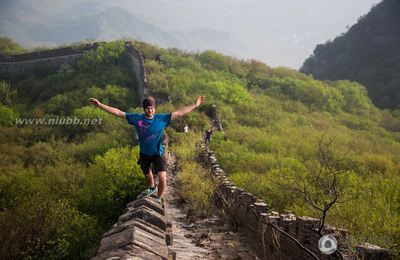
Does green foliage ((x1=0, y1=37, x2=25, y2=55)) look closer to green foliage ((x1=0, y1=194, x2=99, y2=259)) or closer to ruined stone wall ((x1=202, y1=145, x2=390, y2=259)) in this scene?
green foliage ((x1=0, y1=194, x2=99, y2=259))

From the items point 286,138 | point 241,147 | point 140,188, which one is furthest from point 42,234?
point 286,138

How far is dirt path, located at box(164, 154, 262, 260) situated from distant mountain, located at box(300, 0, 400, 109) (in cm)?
4415

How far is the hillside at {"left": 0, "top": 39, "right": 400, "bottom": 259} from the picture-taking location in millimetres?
11734

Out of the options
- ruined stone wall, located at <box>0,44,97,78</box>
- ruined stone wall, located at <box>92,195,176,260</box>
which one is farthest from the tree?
ruined stone wall, located at <box>0,44,97,78</box>

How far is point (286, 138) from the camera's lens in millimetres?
24406

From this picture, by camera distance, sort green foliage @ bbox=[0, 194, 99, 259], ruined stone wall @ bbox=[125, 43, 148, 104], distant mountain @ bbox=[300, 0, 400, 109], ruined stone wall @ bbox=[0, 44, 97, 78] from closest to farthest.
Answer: green foliage @ bbox=[0, 194, 99, 259]
ruined stone wall @ bbox=[125, 43, 148, 104]
ruined stone wall @ bbox=[0, 44, 97, 78]
distant mountain @ bbox=[300, 0, 400, 109]

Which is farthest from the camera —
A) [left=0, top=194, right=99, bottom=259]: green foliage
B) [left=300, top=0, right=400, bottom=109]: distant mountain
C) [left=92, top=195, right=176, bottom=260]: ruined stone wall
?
[left=300, top=0, right=400, bottom=109]: distant mountain

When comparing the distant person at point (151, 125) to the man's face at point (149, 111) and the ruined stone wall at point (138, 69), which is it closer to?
the man's face at point (149, 111)

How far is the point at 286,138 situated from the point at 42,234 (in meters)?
16.0

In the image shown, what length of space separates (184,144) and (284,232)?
1445 cm

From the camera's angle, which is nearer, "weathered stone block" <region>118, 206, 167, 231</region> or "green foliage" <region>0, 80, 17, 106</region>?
"weathered stone block" <region>118, 206, 167, 231</region>

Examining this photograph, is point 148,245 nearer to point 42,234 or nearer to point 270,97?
point 42,234

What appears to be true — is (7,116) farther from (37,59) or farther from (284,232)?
(284,232)

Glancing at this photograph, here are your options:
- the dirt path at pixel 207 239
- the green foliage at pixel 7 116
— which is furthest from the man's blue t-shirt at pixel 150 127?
the green foliage at pixel 7 116
